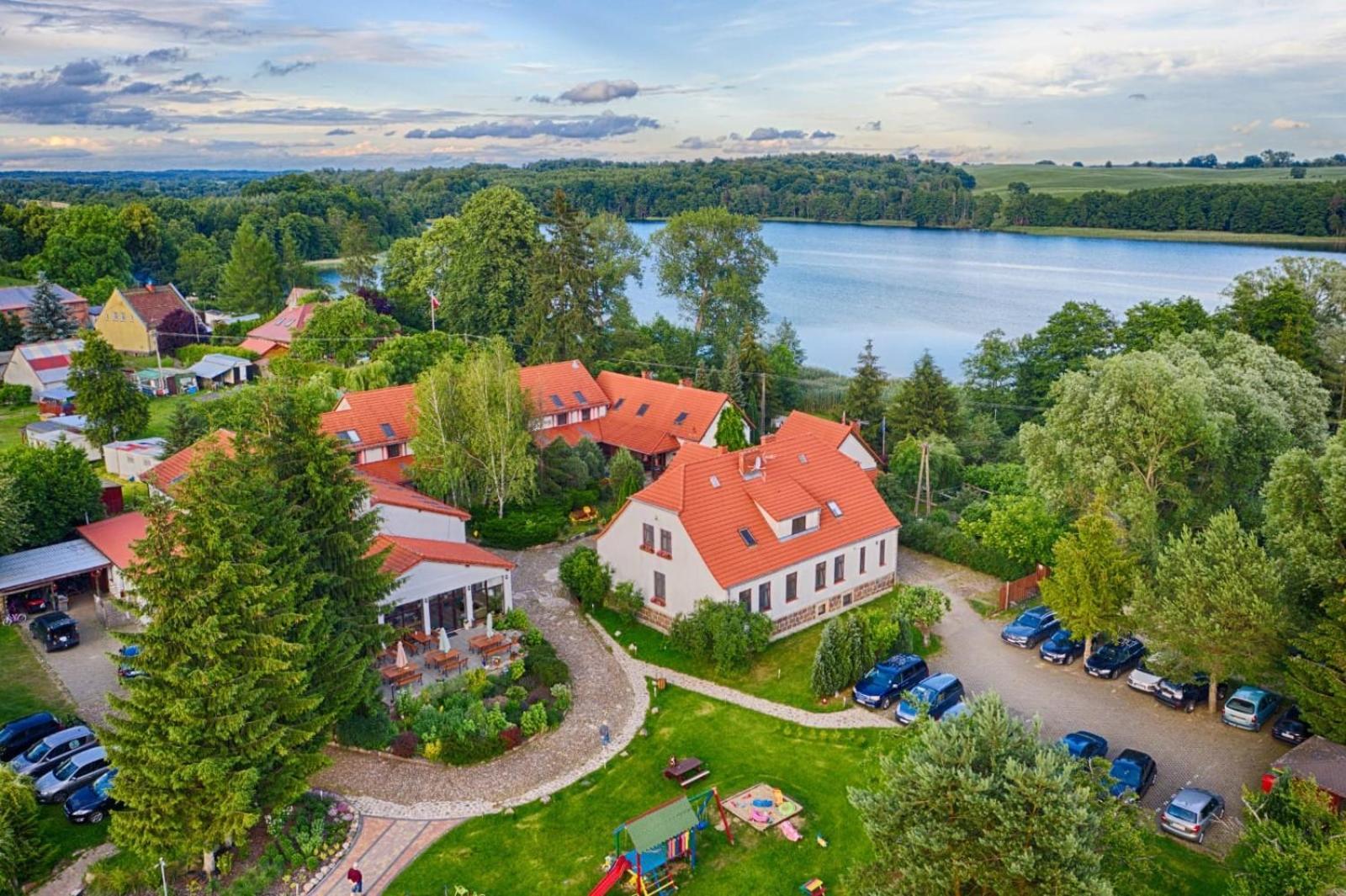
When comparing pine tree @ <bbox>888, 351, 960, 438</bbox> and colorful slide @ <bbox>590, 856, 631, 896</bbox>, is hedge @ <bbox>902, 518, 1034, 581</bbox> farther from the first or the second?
colorful slide @ <bbox>590, 856, 631, 896</bbox>

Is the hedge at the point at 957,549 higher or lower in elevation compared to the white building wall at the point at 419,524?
lower

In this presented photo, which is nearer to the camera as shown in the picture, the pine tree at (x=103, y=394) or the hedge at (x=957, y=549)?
the hedge at (x=957, y=549)

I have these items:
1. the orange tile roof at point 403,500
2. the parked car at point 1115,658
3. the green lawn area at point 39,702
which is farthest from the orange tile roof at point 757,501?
the green lawn area at point 39,702

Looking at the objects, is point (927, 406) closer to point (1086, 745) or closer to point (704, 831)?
point (1086, 745)

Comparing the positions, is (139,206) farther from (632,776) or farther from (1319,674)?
(1319,674)

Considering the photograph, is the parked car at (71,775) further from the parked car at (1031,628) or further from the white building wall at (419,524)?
the parked car at (1031,628)

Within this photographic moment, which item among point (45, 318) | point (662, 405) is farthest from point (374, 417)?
point (45, 318)
